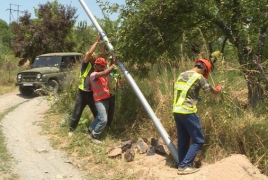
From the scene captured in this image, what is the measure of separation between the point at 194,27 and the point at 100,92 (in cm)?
245

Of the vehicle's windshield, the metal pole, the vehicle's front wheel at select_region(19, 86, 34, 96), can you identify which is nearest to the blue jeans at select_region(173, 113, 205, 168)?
the metal pole

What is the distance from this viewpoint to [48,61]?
1588cm

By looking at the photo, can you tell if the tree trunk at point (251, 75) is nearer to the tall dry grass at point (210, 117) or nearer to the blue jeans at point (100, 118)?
the tall dry grass at point (210, 117)

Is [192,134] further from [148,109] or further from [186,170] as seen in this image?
[148,109]

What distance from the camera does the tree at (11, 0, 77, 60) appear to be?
21.9 meters

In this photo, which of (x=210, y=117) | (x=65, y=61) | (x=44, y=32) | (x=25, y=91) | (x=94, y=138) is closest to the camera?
(x=210, y=117)

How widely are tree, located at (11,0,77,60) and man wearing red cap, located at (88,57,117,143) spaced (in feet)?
51.1

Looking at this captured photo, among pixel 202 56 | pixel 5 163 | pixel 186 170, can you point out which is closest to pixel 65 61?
pixel 202 56

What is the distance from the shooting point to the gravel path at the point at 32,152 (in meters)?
5.67

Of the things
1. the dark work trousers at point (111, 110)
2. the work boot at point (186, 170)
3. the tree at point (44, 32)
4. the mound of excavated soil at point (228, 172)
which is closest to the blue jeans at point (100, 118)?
the dark work trousers at point (111, 110)

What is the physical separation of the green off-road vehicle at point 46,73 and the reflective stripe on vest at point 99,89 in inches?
292

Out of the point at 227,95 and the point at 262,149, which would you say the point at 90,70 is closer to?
the point at 227,95

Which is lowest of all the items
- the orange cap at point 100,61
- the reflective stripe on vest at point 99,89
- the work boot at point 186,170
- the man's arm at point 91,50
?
the work boot at point 186,170

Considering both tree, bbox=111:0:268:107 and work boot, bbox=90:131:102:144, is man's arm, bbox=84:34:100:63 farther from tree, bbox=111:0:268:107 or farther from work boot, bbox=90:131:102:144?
work boot, bbox=90:131:102:144
